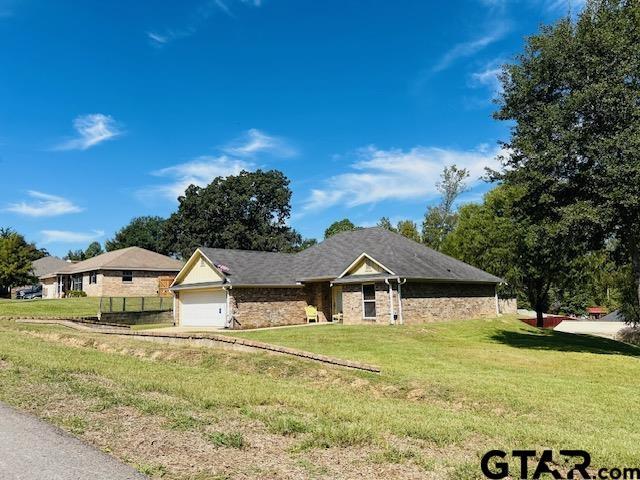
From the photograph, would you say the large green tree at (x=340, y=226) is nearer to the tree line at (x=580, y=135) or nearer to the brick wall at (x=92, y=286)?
the brick wall at (x=92, y=286)

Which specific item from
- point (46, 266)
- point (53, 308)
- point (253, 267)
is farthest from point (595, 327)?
point (46, 266)

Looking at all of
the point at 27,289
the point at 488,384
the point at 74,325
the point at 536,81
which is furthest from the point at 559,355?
the point at 27,289

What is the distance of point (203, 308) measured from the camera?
97.1ft

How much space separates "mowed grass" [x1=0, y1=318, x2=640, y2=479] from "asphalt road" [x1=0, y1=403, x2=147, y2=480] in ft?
0.84

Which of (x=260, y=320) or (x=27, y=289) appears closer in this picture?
(x=260, y=320)

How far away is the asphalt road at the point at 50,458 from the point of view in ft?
15.3

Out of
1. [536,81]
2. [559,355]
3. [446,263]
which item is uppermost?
[536,81]

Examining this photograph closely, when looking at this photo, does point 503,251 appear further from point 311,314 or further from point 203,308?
point 203,308

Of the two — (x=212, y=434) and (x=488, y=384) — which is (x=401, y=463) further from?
(x=488, y=384)

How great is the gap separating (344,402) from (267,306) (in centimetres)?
2055

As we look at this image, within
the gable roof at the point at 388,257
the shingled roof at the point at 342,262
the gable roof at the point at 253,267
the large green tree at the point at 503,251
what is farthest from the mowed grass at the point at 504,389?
the large green tree at the point at 503,251

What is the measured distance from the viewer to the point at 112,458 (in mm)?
5113

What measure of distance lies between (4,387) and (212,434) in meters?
4.92

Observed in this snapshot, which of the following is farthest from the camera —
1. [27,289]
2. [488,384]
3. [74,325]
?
[27,289]
